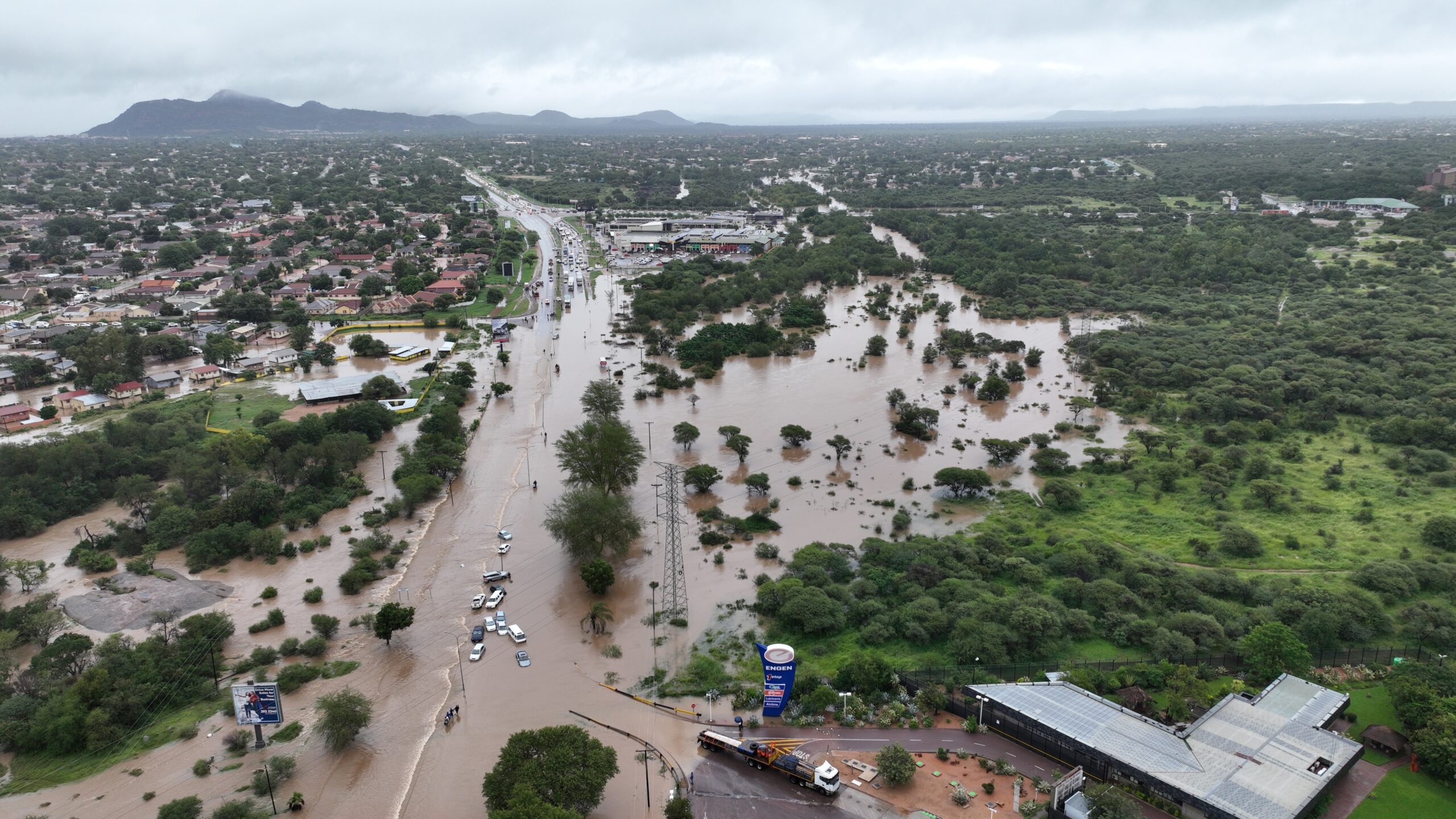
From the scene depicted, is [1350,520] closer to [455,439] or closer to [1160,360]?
[1160,360]

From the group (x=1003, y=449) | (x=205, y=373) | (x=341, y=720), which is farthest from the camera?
(x=205, y=373)

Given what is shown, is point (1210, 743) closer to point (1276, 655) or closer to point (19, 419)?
point (1276, 655)

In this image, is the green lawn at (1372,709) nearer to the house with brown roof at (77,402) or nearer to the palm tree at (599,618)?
the palm tree at (599,618)

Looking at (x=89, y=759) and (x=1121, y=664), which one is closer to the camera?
(x=89, y=759)

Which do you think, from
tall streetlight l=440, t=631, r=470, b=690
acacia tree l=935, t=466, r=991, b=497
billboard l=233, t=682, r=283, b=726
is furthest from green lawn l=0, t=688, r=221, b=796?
acacia tree l=935, t=466, r=991, b=497

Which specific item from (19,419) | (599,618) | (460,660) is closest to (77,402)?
(19,419)

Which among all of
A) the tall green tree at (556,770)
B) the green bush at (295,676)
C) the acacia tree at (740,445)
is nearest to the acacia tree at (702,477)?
the acacia tree at (740,445)

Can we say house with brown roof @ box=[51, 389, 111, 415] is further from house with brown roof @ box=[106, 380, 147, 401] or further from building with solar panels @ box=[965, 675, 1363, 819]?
building with solar panels @ box=[965, 675, 1363, 819]
